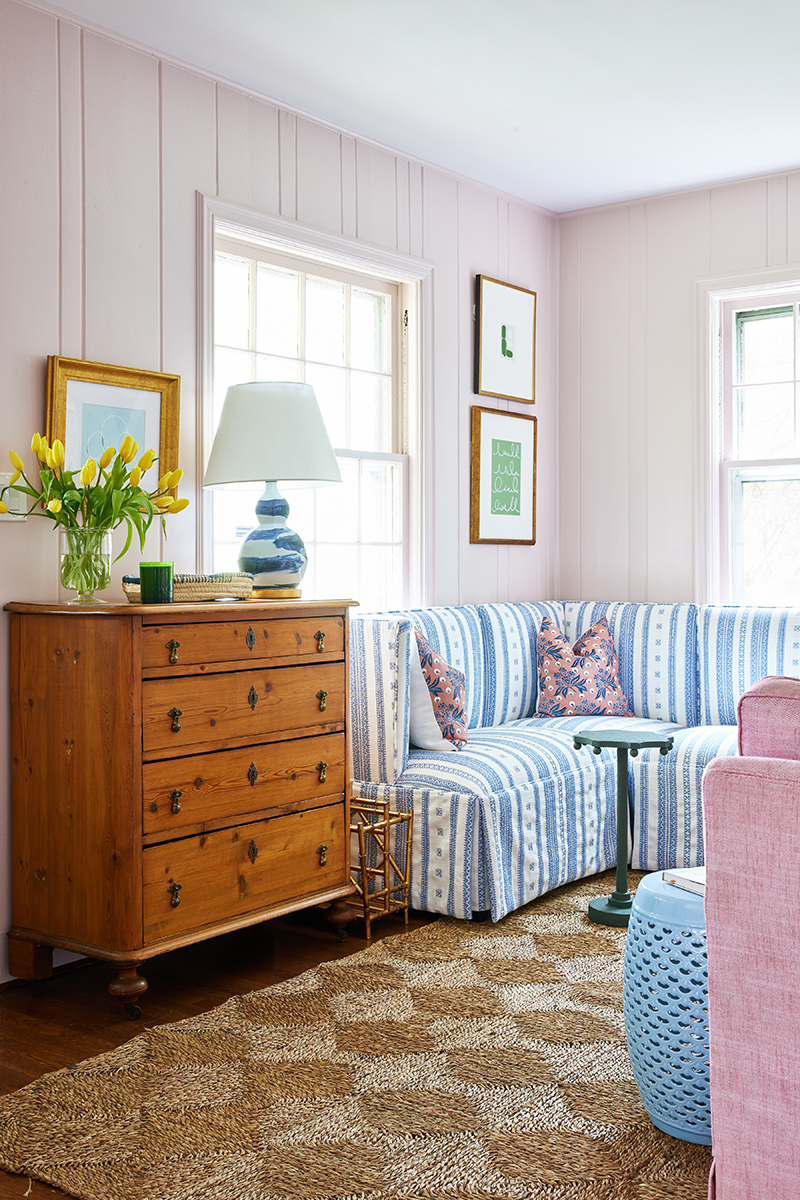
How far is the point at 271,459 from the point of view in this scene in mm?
3258

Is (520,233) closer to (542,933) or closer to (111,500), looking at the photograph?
(111,500)

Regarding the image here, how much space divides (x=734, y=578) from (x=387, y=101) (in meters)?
2.48

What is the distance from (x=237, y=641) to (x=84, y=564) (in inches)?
17.5

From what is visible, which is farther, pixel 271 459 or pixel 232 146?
pixel 232 146

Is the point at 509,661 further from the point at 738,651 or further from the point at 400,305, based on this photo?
the point at 400,305

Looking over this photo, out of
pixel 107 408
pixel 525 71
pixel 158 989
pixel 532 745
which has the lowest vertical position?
pixel 158 989

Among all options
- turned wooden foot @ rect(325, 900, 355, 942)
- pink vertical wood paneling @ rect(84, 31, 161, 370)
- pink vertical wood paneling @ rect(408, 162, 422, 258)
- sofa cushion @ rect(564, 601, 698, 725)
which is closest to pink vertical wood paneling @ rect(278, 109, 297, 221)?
pink vertical wood paneling @ rect(84, 31, 161, 370)

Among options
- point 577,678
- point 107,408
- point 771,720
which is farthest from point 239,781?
point 577,678

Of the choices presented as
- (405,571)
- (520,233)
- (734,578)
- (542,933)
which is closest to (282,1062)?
(542,933)

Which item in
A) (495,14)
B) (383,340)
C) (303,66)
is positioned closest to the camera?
(495,14)

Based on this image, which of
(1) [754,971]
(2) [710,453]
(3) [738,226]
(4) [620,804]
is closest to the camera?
(1) [754,971]

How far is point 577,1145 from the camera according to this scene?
2.06m

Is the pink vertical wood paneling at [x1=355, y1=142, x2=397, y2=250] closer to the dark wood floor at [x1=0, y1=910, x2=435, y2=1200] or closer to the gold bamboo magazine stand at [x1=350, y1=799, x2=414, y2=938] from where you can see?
the gold bamboo magazine stand at [x1=350, y1=799, x2=414, y2=938]

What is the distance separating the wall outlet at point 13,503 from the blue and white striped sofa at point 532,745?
119 centimetres
